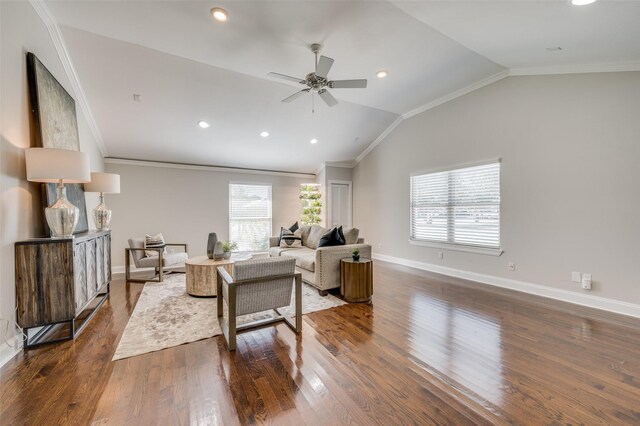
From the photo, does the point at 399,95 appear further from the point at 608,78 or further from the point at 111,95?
the point at 111,95

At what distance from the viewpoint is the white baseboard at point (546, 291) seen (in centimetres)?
314

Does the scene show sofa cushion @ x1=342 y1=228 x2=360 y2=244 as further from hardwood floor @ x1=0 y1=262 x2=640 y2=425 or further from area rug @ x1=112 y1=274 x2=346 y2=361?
hardwood floor @ x1=0 y1=262 x2=640 y2=425

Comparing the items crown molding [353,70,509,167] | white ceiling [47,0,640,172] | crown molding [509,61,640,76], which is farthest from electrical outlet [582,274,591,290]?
crown molding [353,70,509,167]

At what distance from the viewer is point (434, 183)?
211 inches

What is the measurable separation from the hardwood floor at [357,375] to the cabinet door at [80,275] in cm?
35

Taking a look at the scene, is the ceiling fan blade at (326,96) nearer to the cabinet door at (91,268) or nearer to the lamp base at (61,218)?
the lamp base at (61,218)

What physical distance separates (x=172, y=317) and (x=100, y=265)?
1.27m

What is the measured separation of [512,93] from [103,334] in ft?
21.0

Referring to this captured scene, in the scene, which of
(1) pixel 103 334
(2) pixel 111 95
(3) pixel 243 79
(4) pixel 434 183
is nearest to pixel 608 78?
(4) pixel 434 183

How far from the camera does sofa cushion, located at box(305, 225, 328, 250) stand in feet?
17.0

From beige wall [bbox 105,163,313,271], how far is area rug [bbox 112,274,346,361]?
201 cm

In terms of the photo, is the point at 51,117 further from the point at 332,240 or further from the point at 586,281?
the point at 586,281

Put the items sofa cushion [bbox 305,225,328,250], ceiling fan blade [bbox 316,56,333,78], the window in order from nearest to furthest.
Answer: ceiling fan blade [bbox 316,56,333,78], sofa cushion [bbox 305,225,328,250], the window

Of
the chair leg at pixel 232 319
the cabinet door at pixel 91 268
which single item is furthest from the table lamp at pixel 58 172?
the chair leg at pixel 232 319
